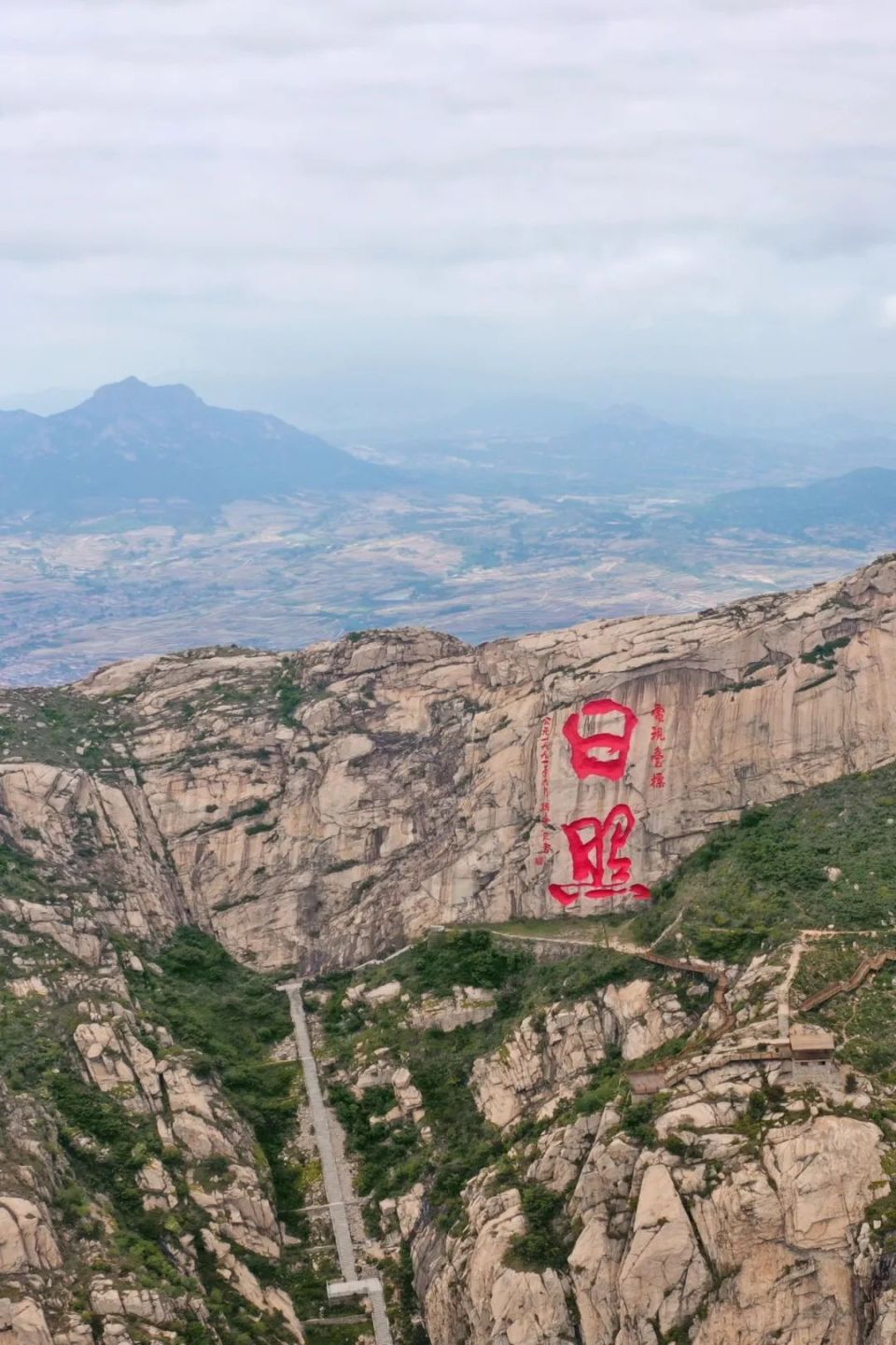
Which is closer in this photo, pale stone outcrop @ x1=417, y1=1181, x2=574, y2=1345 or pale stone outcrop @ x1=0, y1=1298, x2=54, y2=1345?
pale stone outcrop @ x1=0, y1=1298, x2=54, y2=1345

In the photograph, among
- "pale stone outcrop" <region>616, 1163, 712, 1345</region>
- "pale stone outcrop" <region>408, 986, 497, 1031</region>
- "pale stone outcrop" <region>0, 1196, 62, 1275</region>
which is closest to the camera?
"pale stone outcrop" <region>616, 1163, 712, 1345</region>

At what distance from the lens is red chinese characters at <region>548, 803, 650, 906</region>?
4634cm

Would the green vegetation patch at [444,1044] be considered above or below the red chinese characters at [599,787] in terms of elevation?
below

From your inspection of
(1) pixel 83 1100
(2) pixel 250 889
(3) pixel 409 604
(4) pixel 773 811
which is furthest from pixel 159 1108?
(3) pixel 409 604

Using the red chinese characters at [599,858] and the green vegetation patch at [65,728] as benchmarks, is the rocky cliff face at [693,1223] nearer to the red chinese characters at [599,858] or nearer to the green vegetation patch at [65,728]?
the red chinese characters at [599,858]

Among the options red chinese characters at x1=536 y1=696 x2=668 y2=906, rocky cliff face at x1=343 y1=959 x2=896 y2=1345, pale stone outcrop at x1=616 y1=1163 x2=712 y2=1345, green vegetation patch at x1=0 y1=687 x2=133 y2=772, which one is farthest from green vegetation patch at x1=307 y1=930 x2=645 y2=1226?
green vegetation patch at x1=0 y1=687 x2=133 y2=772

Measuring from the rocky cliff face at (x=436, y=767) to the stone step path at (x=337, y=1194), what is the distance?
546 centimetres

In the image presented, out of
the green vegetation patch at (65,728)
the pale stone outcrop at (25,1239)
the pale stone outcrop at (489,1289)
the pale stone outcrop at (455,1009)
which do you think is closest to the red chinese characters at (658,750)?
the pale stone outcrop at (455,1009)

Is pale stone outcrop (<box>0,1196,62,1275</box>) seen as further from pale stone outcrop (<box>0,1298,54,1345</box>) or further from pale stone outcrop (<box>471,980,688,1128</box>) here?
pale stone outcrop (<box>471,980,688,1128</box>)

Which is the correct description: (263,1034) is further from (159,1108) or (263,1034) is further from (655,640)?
(655,640)

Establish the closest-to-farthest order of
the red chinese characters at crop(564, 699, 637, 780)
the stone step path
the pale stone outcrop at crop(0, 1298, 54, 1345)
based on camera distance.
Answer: the pale stone outcrop at crop(0, 1298, 54, 1345) → the stone step path → the red chinese characters at crop(564, 699, 637, 780)

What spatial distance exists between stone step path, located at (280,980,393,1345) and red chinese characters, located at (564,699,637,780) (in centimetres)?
1375

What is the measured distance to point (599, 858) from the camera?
46.7 m

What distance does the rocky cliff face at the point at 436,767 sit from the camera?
4681 centimetres
